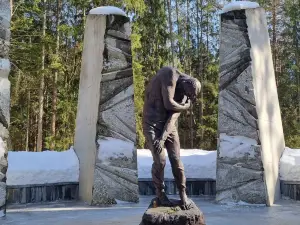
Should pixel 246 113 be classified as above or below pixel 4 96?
below

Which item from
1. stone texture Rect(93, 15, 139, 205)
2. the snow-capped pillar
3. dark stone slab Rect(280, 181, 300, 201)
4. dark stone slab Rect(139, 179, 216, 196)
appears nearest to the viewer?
the snow-capped pillar

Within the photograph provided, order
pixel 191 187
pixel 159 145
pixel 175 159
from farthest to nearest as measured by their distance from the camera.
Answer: pixel 191 187 < pixel 175 159 < pixel 159 145

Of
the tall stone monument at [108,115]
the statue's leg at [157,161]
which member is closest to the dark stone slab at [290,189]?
the tall stone monument at [108,115]

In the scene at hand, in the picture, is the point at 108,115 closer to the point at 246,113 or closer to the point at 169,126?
the point at 246,113

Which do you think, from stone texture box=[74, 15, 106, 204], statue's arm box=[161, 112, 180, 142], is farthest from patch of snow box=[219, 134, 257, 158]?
statue's arm box=[161, 112, 180, 142]

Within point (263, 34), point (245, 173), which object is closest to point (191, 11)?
point (263, 34)

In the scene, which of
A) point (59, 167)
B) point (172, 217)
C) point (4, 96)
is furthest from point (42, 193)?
point (172, 217)

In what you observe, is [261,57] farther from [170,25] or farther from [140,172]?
[170,25]

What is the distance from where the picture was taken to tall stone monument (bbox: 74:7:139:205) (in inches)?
285

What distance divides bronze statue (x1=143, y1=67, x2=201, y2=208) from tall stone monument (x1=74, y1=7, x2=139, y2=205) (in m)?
2.93

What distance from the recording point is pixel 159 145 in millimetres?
4242

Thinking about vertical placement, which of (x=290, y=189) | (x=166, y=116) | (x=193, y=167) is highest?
(x=166, y=116)

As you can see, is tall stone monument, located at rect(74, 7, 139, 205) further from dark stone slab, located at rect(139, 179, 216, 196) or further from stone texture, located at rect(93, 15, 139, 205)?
dark stone slab, located at rect(139, 179, 216, 196)

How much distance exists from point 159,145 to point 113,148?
318cm
